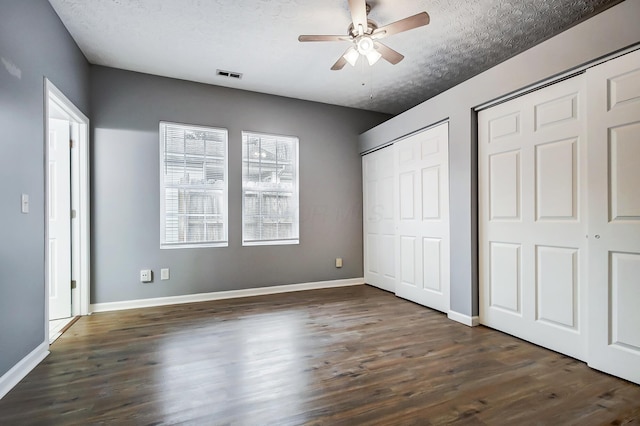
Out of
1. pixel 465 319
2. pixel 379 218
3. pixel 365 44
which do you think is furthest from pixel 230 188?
pixel 465 319

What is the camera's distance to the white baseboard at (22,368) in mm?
1900

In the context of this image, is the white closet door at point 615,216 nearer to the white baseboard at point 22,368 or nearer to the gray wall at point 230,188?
the gray wall at point 230,188

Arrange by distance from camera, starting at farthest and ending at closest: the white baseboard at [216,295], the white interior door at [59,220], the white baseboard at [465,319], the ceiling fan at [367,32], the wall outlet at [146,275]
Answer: the wall outlet at [146,275] → the white baseboard at [216,295] → the white interior door at [59,220] → the white baseboard at [465,319] → the ceiling fan at [367,32]

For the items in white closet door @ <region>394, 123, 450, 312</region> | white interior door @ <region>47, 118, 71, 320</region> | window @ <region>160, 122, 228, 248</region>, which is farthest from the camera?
window @ <region>160, 122, 228, 248</region>

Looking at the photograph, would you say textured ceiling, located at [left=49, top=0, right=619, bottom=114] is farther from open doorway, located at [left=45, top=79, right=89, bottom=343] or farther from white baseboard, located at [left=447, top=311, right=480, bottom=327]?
white baseboard, located at [left=447, top=311, right=480, bottom=327]

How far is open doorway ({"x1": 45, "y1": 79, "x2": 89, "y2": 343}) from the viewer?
10.7 ft

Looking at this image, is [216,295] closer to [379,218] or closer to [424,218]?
[379,218]

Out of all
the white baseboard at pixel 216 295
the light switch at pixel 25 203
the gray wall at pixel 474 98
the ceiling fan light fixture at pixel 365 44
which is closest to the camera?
the gray wall at pixel 474 98

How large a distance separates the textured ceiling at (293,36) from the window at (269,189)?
2.67ft

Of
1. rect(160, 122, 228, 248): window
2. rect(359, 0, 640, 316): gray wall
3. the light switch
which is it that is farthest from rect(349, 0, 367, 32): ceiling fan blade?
the light switch

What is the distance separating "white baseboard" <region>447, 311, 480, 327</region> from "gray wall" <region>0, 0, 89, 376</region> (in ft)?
11.8

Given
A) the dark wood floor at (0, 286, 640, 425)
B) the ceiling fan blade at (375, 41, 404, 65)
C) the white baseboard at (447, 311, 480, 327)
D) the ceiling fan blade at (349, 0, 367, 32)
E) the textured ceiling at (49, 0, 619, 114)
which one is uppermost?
the textured ceiling at (49, 0, 619, 114)

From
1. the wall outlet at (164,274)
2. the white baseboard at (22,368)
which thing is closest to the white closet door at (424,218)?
the wall outlet at (164,274)

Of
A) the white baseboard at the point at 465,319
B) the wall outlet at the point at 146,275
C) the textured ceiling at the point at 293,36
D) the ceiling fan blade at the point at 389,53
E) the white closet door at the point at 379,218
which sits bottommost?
the white baseboard at the point at 465,319
